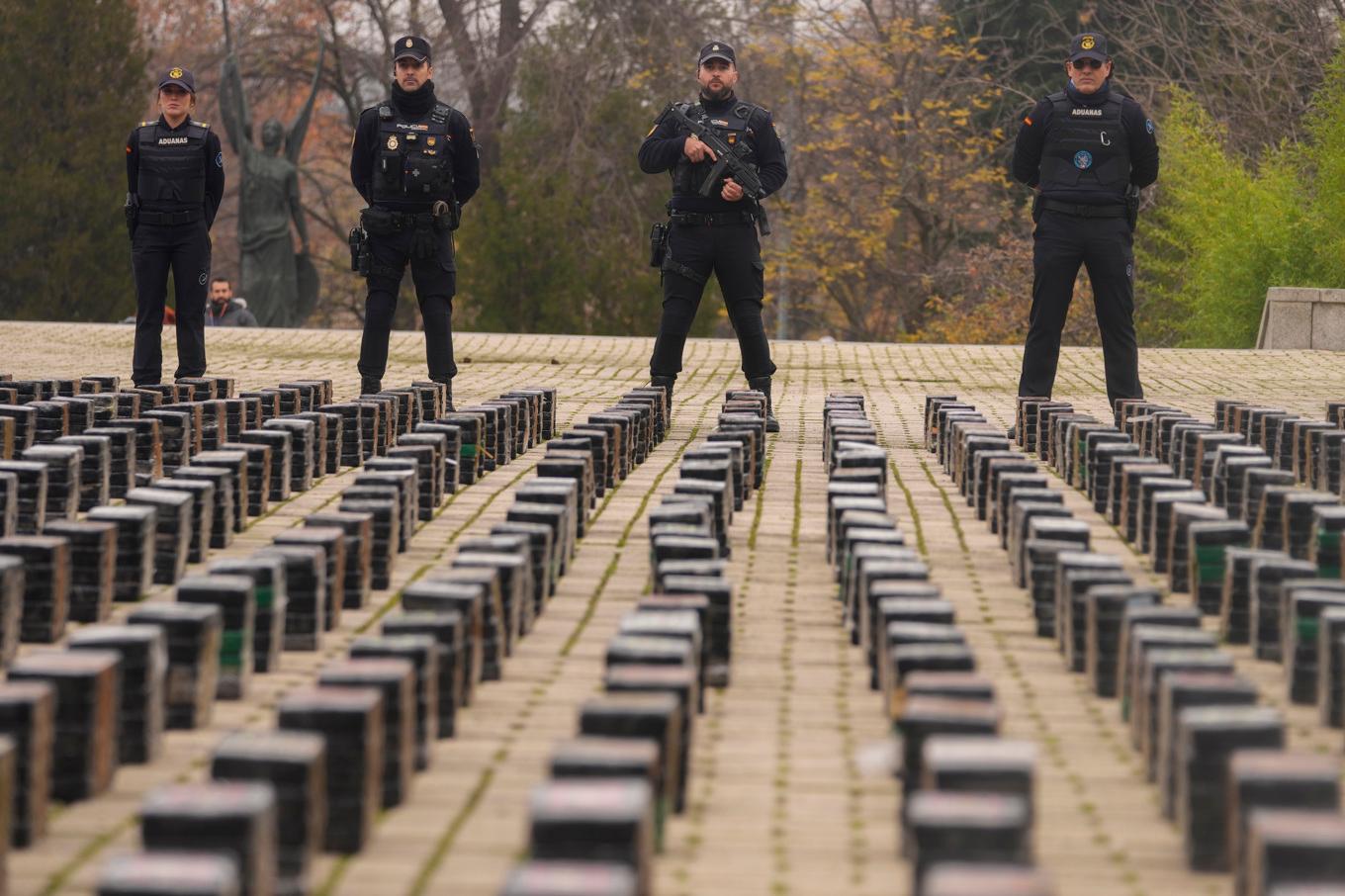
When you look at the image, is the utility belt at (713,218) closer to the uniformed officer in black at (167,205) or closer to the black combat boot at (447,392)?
the black combat boot at (447,392)

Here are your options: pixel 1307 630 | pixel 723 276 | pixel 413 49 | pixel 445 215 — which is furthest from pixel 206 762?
pixel 413 49

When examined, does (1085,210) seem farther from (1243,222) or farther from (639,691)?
(1243,222)

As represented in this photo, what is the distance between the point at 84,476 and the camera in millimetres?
8656

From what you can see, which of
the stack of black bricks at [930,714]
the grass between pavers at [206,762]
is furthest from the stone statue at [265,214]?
the stack of black bricks at [930,714]

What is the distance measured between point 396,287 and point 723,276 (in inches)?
78.4

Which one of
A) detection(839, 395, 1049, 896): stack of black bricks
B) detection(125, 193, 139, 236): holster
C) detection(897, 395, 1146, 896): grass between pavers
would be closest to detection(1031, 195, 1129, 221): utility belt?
detection(839, 395, 1049, 896): stack of black bricks

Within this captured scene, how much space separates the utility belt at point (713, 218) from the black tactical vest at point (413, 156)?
4.73 feet

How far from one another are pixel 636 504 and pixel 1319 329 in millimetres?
15330

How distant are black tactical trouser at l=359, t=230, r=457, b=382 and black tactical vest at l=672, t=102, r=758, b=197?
4.98 feet

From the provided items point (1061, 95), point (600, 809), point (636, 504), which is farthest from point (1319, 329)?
point (600, 809)

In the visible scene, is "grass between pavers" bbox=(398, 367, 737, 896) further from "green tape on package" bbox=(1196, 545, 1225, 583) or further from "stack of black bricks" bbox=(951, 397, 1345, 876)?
"green tape on package" bbox=(1196, 545, 1225, 583)

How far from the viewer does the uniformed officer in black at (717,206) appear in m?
12.2

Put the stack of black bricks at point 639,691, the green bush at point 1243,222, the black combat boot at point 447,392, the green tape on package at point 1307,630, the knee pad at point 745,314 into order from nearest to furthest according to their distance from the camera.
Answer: the stack of black bricks at point 639,691, the green tape on package at point 1307,630, the knee pad at point 745,314, the black combat boot at point 447,392, the green bush at point 1243,222

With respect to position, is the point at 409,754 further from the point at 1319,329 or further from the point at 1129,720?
the point at 1319,329
